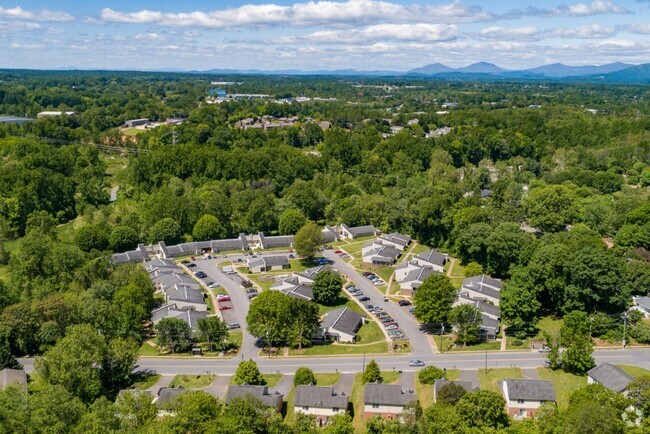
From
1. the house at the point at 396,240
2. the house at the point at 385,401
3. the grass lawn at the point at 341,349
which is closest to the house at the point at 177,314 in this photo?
the grass lawn at the point at 341,349

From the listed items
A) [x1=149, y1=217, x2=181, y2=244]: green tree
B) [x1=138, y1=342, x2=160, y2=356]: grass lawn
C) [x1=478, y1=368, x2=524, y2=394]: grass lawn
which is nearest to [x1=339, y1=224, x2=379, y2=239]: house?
[x1=149, y1=217, x2=181, y2=244]: green tree

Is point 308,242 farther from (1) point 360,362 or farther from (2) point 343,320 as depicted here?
(1) point 360,362

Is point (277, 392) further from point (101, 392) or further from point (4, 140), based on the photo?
point (4, 140)

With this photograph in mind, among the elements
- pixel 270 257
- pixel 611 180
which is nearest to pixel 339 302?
pixel 270 257

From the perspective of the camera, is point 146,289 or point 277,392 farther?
point 146,289

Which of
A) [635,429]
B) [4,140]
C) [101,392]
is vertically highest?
[4,140]

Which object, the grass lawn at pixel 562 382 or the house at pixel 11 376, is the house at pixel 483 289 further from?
the house at pixel 11 376
